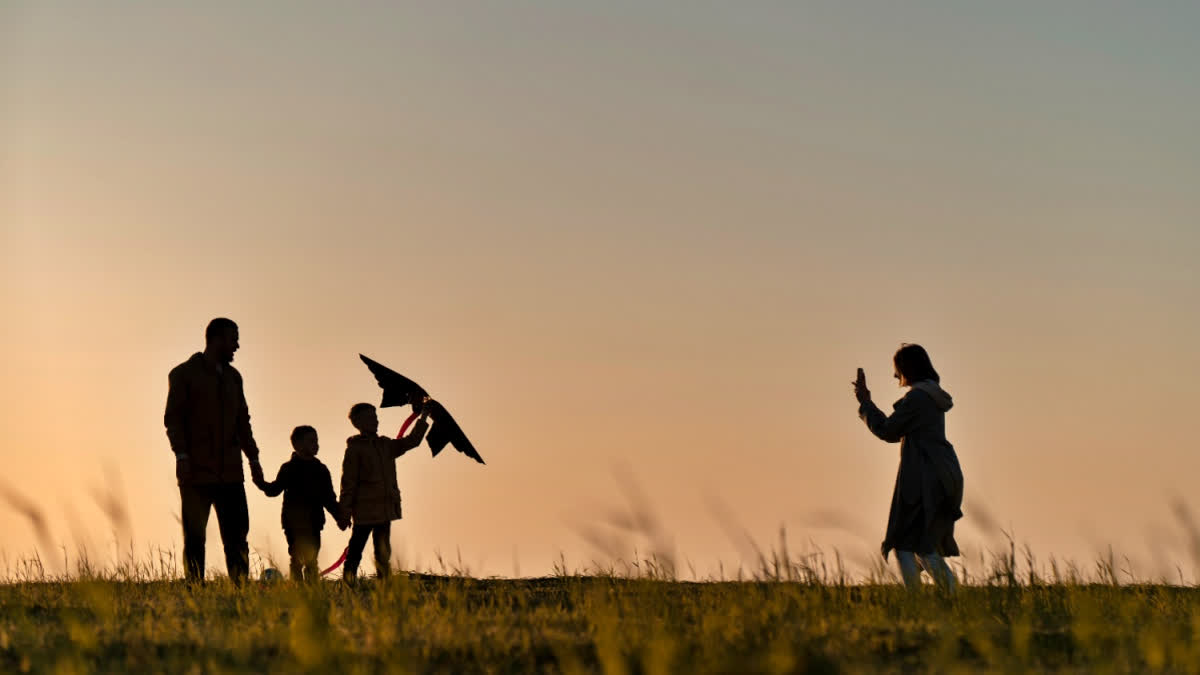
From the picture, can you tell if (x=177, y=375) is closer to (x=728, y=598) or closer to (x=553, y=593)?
(x=553, y=593)

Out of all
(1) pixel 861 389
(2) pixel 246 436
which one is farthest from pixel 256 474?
(1) pixel 861 389

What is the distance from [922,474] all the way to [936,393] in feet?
2.04

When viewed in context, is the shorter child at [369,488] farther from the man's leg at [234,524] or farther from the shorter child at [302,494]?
the man's leg at [234,524]

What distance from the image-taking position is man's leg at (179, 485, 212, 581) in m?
11.9

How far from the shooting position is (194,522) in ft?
39.2

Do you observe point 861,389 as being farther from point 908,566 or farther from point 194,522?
point 194,522

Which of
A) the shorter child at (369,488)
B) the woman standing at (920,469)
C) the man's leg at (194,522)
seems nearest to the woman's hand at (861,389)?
the woman standing at (920,469)

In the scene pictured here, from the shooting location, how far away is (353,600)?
967cm

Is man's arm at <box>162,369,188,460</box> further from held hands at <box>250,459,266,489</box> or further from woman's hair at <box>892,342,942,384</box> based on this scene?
woman's hair at <box>892,342,942,384</box>

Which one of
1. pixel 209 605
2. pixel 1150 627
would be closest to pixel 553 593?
pixel 209 605

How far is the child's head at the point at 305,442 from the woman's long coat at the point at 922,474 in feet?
14.6

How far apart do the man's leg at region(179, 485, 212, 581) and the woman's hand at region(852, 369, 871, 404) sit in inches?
201

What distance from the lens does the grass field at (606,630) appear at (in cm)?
765

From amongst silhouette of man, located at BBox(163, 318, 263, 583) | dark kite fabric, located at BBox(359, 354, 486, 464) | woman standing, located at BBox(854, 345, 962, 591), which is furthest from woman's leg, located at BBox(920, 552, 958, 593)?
silhouette of man, located at BBox(163, 318, 263, 583)
